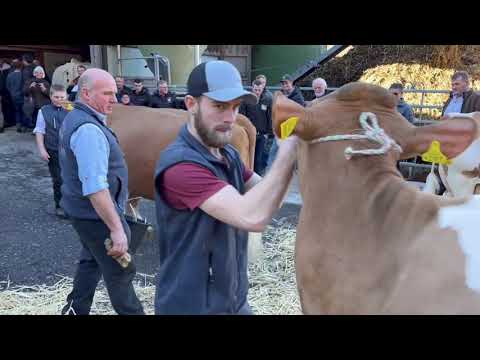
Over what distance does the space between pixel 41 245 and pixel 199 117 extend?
161 inches

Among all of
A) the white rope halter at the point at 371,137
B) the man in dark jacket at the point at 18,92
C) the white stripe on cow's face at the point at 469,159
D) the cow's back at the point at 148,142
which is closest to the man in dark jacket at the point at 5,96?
the man in dark jacket at the point at 18,92

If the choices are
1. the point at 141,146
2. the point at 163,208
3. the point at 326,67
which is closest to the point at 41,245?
the point at 141,146

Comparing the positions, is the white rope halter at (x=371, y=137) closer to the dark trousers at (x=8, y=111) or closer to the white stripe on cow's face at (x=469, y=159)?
the white stripe on cow's face at (x=469, y=159)

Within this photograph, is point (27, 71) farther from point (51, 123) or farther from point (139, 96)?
point (51, 123)

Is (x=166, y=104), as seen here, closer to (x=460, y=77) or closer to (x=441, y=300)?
→ (x=460, y=77)

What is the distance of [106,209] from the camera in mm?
2795

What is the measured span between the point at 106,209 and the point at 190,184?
47.7 inches

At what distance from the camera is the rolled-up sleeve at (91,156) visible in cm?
277

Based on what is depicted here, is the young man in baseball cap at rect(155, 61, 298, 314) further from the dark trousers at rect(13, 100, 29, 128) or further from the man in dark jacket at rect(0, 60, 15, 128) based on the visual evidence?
the man in dark jacket at rect(0, 60, 15, 128)

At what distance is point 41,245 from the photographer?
208 inches

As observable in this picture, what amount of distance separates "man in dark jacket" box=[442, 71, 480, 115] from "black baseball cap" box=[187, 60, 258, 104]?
5545 millimetres

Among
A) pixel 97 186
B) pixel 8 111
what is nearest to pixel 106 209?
pixel 97 186

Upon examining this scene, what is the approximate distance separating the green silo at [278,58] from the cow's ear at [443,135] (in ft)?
47.0

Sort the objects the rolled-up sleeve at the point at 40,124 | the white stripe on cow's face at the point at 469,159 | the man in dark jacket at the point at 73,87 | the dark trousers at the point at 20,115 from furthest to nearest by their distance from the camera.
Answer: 1. the dark trousers at the point at 20,115
2. the man in dark jacket at the point at 73,87
3. the rolled-up sleeve at the point at 40,124
4. the white stripe on cow's face at the point at 469,159
